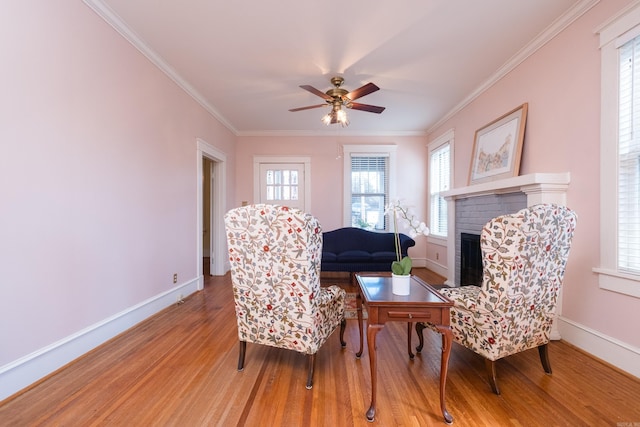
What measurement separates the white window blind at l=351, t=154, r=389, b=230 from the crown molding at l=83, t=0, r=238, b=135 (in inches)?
115

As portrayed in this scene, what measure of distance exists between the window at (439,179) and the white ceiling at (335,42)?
0.90 meters

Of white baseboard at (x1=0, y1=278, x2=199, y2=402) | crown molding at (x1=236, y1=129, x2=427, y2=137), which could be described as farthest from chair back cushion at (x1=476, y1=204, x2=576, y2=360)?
crown molding at (x1=236, y1=129, x2=427, y2=137)

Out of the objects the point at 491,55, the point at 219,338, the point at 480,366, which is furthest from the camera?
the point at 491,55

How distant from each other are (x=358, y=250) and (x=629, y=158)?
345 cm

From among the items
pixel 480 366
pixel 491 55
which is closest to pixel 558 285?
pixel 480 366

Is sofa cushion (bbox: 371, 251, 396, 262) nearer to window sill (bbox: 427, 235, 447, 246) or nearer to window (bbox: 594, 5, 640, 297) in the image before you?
window sill (bbox: 427, 235, 447, 246)

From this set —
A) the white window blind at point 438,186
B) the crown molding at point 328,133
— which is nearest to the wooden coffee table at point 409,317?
the white window blind at point 438,186

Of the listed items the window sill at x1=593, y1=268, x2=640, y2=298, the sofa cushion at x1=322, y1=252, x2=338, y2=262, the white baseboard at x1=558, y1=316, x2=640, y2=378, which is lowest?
the white baseboard at x1=558, y1=316, x2=640, y2=378

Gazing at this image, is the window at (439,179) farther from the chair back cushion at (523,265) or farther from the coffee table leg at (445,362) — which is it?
the coffee table leg at (445,362)

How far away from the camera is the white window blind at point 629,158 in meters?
A: 1.87

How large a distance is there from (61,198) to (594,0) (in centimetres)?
423

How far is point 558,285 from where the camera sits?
182cm

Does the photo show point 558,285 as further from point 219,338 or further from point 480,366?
A: point 219,338

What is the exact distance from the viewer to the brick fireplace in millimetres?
2354
